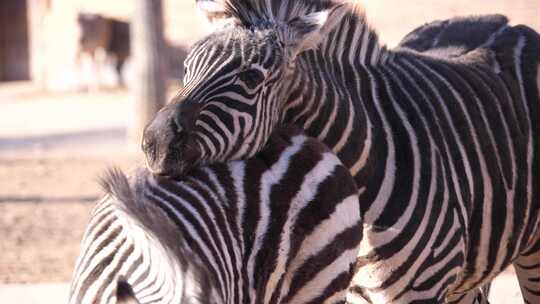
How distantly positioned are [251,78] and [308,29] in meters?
0.31

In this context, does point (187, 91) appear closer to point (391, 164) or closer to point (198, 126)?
point (198, 126)

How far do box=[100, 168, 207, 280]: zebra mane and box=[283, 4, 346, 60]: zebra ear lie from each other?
0.87m

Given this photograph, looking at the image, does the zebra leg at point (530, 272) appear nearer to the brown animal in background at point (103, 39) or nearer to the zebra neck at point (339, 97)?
the zebra neck at point (339, 97)

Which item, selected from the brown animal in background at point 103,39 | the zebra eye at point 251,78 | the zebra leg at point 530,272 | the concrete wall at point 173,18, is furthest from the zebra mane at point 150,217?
the brown animal in background at point 103,39

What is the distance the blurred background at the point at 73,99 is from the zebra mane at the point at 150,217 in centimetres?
32

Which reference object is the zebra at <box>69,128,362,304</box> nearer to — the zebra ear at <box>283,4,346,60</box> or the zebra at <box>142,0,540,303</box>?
the zebra at <box>142,0,540,303</box>

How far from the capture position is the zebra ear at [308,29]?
2.96 m

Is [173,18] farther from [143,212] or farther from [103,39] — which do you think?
[143,212]

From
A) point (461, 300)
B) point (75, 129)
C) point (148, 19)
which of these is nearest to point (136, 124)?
point (148, 19)

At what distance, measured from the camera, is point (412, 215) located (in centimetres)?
312

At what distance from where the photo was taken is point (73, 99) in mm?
21375

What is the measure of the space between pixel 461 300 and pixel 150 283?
2.36m

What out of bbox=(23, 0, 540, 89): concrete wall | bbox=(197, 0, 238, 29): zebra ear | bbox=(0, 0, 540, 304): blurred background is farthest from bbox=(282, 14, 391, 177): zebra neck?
bbox=(23, 0, 540, 89): concrete wall

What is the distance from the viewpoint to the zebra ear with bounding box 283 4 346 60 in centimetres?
296
